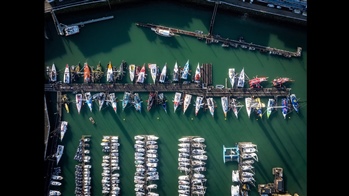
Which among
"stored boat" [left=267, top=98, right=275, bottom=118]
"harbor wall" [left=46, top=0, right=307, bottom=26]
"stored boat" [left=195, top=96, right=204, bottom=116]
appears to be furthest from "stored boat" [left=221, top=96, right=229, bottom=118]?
"harbor wall" [left=46, top=0, right=307, bottom=26]

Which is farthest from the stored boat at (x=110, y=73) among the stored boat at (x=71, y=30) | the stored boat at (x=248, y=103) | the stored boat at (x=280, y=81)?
the stored boat at (x=280, y=81)

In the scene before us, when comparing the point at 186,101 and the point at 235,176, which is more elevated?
the point at 186,101

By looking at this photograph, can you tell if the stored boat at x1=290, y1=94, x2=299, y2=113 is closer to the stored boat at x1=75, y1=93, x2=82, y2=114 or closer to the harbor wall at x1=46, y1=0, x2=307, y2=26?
the harbor wall at x1=46, y1=0, x2=307, y2=26

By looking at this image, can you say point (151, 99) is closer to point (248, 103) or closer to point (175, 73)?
point (175, 73)

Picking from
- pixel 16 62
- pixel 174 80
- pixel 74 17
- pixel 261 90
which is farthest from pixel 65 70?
pixel 16 62

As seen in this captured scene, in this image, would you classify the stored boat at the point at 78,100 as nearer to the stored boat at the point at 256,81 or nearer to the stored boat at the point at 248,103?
the stored boat at the point at 248,103

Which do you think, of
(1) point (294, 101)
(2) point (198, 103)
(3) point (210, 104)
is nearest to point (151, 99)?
(2) point (198, 103)
